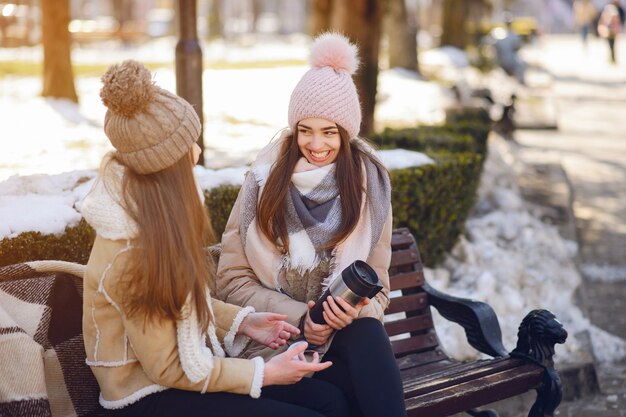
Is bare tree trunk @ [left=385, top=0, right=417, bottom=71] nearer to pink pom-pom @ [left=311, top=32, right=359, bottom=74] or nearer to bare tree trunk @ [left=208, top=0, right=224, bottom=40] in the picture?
bare tree trunk @ [left=208, top=0, right=224, bottom=40]

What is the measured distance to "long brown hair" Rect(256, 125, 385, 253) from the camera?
3.47 metres

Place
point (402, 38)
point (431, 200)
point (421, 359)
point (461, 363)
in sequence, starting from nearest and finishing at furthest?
point (461, 363) < point (421, 359) < point (431, 200) < point (402, 38)

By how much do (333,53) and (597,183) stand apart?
818 cm

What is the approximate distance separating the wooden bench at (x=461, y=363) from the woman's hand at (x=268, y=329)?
546mm

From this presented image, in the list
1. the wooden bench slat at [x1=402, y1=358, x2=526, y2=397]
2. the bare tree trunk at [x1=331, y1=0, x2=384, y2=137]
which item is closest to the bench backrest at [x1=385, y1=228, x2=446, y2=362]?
the wooden bench slat at [x1=402, y1=358, x2=526, y2=397]

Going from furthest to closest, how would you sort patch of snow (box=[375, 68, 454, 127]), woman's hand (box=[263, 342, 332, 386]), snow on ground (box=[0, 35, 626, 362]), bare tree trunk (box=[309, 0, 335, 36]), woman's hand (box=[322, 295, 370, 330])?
bare tree trunk (box=[309, 0, 335, 36]) → patch of snow (box=[375, 68, 454, 127]) → snow on ground (box=[0, 35, 626, 362]) → woman's hand (box=[322, 295, 370, 330]) → woman's hand (box=[263, 342, 332, 386])

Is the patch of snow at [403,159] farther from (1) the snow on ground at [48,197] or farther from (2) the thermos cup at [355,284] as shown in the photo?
(2) the thermos cup at [355,284]

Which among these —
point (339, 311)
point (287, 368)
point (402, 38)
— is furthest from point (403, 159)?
point (402, 38)

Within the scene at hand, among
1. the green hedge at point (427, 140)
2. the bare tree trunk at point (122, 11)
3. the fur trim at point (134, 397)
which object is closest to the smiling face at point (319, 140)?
the fur trim at point (134, 397)

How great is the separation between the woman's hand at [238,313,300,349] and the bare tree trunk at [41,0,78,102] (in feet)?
31.0

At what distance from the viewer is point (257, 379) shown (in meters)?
2.80

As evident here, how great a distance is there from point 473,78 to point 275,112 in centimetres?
694

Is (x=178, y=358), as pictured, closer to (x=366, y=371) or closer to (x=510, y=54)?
(x=366, y=371)

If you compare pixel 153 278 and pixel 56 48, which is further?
pixel 56 48
